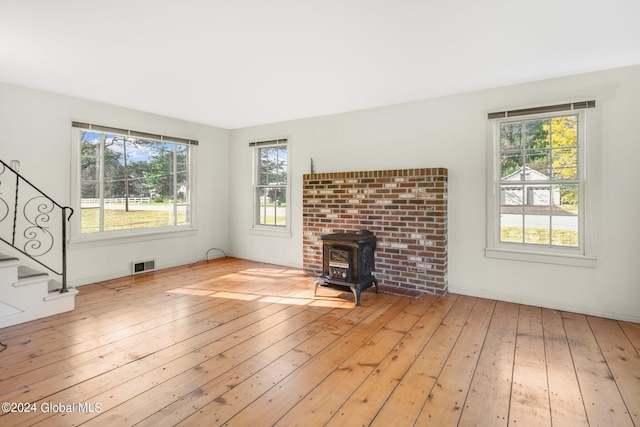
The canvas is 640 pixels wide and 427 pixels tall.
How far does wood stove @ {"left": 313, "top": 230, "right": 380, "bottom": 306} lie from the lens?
12.5 feet

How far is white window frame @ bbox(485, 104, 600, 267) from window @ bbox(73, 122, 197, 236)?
457 cm

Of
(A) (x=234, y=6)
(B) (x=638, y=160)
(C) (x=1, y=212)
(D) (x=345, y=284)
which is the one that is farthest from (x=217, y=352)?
(B) (x=638, y=160)

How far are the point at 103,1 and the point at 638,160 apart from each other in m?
4.61

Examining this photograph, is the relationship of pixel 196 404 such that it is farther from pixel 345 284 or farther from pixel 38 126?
pixel 38 126

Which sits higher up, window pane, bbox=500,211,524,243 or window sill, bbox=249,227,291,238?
window pane, bbox=500,211,524,243

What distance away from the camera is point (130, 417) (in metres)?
1.79

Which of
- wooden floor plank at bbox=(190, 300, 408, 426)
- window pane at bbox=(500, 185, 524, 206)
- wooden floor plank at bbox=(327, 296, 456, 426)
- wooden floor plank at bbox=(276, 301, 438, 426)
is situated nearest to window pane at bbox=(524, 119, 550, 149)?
window pane at bbox=(500, 185, 524, 206)

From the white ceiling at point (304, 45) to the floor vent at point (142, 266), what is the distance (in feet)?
7.74

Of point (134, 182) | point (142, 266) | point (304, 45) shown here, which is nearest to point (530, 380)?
point (304, 45)

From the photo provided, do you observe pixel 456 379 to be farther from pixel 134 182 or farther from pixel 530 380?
pixel 134 182

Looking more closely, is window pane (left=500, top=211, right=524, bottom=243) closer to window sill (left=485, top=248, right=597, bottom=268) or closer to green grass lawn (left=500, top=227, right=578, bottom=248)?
green grass lawn (left=500, top=227, right=578, bottom=248)

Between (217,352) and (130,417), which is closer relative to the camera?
(130,417)

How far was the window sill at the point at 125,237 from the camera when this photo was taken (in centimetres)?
437

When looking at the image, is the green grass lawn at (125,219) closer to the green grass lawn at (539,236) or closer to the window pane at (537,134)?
the green grass lawn at (539,236)
